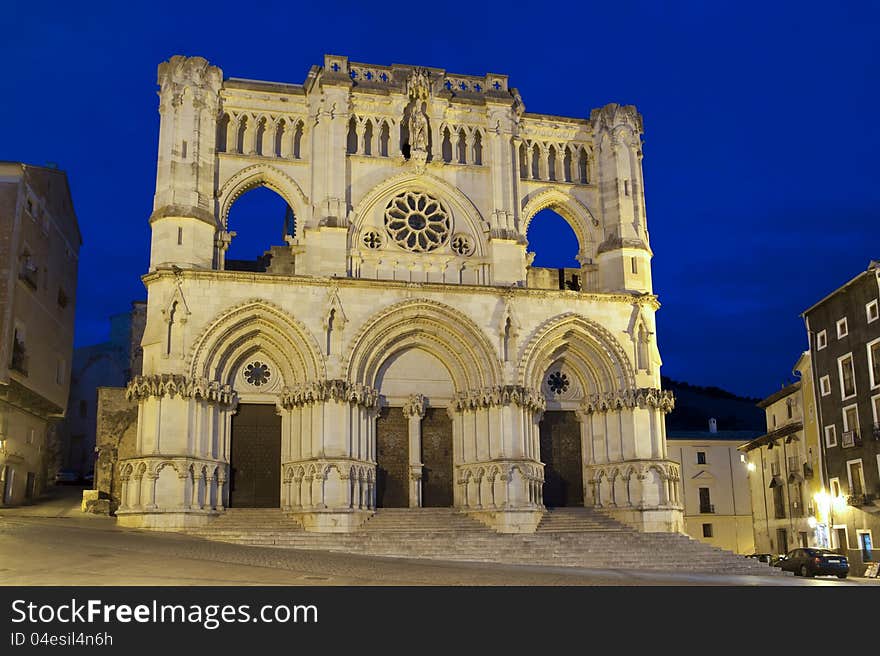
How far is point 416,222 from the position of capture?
3059 centimetres

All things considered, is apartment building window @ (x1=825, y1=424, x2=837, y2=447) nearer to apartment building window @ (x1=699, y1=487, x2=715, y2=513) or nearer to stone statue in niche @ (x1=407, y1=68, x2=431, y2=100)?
apartment building window @ (x1=699, y1=487, x2=715, y2=513)

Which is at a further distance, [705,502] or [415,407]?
[705,502]

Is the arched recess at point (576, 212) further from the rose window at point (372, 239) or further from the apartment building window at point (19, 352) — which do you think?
the apartment building window at point (19, 352)

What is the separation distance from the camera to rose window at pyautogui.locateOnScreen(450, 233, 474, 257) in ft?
100

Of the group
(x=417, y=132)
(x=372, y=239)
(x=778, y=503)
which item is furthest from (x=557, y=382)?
(x=778, y=503)

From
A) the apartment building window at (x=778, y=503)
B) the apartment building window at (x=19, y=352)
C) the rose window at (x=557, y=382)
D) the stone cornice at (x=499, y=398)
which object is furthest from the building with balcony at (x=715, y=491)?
the apartment building window at (x=19, y=352)

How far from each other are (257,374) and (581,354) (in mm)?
10410

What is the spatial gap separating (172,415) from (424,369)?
316 inches

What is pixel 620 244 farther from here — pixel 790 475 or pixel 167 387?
pixel 790 475

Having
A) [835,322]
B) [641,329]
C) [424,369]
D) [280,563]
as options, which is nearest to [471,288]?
[424,369]

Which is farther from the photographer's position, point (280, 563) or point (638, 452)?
point (638, 452)

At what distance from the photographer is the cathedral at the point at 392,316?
2652cm
